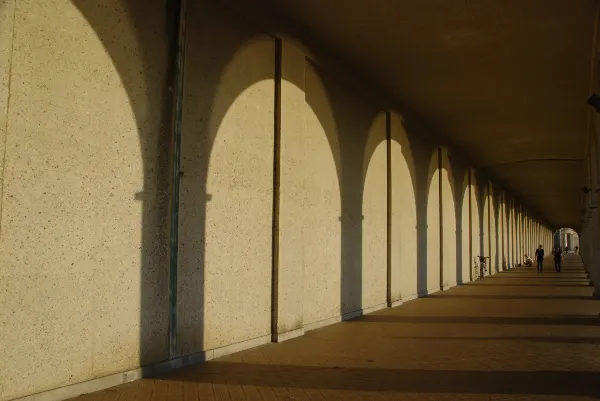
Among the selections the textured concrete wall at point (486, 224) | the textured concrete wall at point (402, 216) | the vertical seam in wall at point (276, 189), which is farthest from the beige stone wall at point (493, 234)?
the vertical seam in wall at point (276, 189)

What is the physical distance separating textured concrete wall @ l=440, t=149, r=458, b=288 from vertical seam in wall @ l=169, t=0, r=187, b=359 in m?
15.1

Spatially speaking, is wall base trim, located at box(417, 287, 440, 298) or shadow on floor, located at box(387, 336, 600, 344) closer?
shadow on floor, located at box(387, 336, 600, 344)

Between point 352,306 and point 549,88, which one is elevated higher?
point 549,88

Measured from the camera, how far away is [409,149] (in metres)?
17.6

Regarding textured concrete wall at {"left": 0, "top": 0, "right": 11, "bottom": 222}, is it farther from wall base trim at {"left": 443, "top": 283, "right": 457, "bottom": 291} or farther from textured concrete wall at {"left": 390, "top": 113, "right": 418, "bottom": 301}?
wall base trim at {"left": 443, "top": 283, "right": 457, "bottom": 291}

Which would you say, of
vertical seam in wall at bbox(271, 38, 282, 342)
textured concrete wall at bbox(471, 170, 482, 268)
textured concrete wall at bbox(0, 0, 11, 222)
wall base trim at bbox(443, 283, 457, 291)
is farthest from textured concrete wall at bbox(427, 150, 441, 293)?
textured concrete wall at bbox(0, 0, 11, 222)

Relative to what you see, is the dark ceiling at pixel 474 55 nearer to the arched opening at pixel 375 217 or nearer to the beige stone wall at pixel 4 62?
Result: the arched opening at pixel 375 217

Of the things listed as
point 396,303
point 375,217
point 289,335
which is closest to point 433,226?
point 396,303

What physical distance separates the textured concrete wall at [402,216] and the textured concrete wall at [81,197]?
9066 millimetres

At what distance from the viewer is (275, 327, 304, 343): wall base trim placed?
9.40 metres

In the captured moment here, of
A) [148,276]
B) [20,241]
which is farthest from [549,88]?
[20,241]

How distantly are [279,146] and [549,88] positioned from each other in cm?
814

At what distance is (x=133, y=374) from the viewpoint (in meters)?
6.59

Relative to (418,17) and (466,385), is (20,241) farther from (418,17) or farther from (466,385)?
(418,17)
